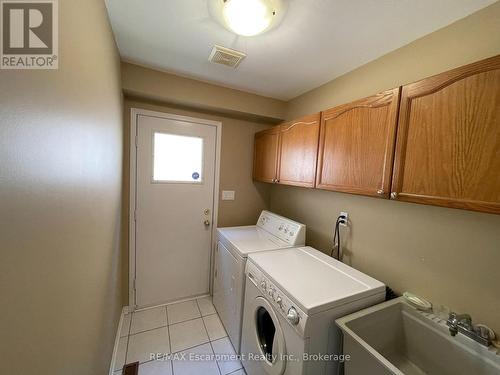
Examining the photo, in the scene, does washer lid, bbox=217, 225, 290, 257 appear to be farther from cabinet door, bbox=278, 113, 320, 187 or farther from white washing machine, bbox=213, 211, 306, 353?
cabinet door, bbox=278, 113, 320, 187

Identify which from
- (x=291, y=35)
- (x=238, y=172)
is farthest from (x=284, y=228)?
(x=291, y=35)

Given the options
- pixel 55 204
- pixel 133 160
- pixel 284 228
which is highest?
pixel 133 160

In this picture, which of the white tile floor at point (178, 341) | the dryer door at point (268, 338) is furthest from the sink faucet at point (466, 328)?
the white tile floor at point (178, 341)

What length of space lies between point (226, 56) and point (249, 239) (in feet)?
5.33

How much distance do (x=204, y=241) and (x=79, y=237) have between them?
1714 millimetres

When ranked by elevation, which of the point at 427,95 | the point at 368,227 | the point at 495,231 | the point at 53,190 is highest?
the point at 427,95

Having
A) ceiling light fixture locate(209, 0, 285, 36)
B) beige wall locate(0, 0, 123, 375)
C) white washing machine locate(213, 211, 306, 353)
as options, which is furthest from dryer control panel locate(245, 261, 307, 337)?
ceiling light fixture locate(209, 0, 285, 36)

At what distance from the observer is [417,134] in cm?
105

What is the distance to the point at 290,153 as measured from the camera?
1954mm

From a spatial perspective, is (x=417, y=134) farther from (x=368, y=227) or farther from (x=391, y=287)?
(x=391, y=287)

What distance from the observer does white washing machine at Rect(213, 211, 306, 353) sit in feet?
5.66

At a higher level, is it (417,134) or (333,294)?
(417,134)

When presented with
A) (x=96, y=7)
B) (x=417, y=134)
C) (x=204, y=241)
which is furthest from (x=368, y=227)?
(x=96, y=7)

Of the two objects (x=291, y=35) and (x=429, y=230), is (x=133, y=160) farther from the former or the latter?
(x=429, y=230)
